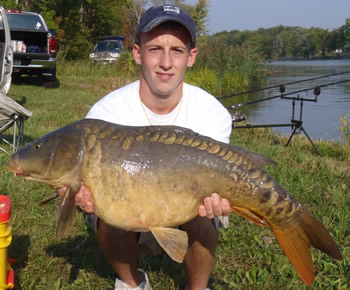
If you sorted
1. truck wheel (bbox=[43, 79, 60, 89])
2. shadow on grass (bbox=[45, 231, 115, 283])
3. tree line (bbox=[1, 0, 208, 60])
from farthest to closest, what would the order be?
tree line (bbox=[1, 0, 208, 60]), truck wheel (bbox=[43, 79, 60, 89]), shadow on grass (bbox=[45, 231, 115, 283])

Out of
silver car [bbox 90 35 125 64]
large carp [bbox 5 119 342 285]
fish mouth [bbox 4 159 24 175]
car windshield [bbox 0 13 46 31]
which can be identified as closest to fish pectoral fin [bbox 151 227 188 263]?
large carp [bbox 5 119 342 285]

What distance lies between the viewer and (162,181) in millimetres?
1838

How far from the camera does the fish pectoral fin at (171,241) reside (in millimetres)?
1892

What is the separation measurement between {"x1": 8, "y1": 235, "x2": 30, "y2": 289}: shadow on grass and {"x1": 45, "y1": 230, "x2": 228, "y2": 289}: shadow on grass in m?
0.14

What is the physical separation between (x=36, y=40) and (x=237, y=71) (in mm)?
7735

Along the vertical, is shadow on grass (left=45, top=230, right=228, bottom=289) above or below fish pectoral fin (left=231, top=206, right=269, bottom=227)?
below

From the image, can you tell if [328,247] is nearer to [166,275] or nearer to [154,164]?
[154,164]

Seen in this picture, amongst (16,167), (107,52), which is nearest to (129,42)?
(107,52)

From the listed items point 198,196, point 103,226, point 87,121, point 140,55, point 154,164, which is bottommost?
point 103,226

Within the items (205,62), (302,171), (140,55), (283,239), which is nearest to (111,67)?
(205,62)

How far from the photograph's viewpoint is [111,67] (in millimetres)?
14992

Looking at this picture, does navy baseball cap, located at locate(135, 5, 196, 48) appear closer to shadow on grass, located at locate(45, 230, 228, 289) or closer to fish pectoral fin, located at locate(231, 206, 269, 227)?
fish pectoral fin, located at locate(231, 206, 269, 227)

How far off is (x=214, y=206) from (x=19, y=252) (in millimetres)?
1447

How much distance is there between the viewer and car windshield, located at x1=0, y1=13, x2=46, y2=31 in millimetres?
10992
